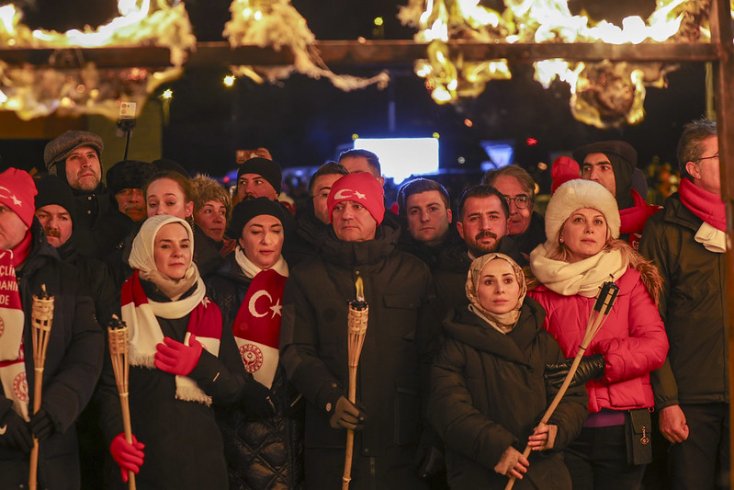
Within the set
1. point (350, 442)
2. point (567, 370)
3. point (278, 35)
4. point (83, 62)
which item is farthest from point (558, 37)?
point (350, 442)

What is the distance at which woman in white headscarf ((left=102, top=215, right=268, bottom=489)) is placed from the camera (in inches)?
205

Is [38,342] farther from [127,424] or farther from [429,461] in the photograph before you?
[429,461]

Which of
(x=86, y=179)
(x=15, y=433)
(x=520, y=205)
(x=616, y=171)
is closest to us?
(x=15, y=433)

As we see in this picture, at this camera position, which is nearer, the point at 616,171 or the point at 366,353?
the point at 366,353

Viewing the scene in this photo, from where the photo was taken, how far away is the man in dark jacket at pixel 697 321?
5551 mm

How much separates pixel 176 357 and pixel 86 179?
163cm

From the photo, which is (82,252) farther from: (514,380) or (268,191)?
(514,380)

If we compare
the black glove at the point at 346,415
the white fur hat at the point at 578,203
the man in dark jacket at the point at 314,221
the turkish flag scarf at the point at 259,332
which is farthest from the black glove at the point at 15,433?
the white fur hat at the point at 578,203

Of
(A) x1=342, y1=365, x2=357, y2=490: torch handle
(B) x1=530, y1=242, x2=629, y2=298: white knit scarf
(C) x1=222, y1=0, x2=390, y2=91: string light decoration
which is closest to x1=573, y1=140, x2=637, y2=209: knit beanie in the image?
(B) x1=530, y1=242, x2=629, y2=298: white knit scarf

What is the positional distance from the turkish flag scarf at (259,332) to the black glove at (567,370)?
141 centimetres

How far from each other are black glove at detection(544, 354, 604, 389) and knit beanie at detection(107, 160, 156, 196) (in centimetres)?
269

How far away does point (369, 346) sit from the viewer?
548 centimetres

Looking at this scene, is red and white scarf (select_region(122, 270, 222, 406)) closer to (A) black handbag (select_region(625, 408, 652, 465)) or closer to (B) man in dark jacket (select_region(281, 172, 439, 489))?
(B) man in dark jacket (select_region(281, 172, 439, 489))

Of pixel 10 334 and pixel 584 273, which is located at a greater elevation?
pixel 584 273
